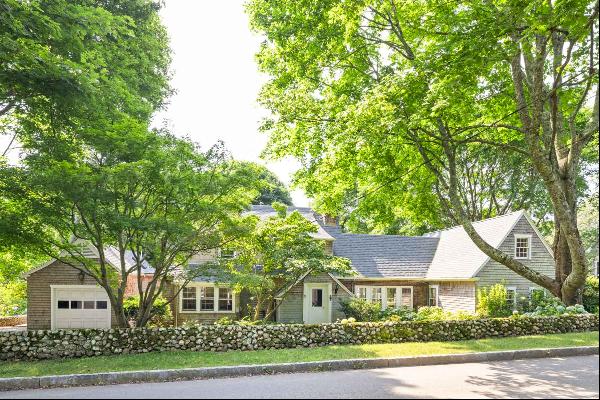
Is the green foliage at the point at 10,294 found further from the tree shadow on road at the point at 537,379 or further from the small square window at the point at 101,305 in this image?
the tree shadow on road at the point at 537,379

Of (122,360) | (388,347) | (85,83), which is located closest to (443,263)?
(388,347)

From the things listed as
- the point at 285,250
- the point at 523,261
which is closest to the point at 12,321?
the point at 285,250

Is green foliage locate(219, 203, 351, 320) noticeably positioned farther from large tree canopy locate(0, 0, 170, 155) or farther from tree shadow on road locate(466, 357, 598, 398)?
tree shadow on road locate(466, 357, 598, 398)

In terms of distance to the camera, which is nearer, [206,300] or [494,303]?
[494,303]

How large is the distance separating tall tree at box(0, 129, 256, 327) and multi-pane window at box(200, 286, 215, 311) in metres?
8.23

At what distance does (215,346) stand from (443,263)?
16.0 m

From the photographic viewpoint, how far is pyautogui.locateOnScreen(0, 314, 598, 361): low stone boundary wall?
11.9 metres

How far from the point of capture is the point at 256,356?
11.3 meters

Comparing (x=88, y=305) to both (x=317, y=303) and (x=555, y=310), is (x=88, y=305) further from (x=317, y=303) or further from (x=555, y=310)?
(x=555, y=310)

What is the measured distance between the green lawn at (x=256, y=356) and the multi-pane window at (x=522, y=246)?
10.7 m

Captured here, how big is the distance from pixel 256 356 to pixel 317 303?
1124 cm

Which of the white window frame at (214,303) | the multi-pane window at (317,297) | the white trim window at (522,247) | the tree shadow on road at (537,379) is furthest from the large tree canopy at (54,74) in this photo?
the white trim window at (522,247)

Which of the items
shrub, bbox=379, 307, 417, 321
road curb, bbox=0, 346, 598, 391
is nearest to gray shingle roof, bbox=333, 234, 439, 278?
shrub, bbox=379, 307, 417, 321

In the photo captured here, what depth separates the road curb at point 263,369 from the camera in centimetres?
916
